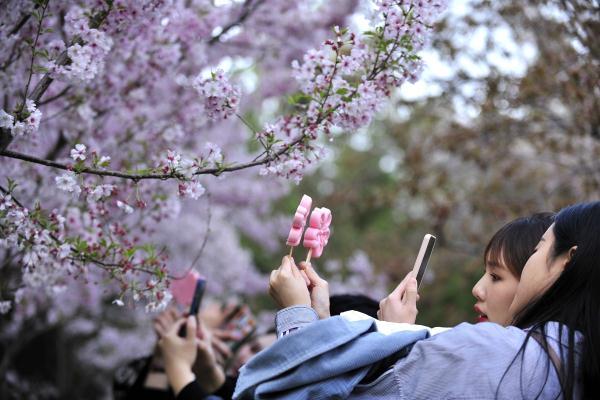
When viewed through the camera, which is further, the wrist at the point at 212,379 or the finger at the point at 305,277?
the wrist at the point at 212,379

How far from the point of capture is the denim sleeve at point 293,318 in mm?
1621

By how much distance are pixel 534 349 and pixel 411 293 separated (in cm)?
40

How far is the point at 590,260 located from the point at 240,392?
811mm

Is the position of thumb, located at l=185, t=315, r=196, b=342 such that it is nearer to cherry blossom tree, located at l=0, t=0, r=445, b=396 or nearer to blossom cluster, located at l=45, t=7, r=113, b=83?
cherry blossom tree, located at l=0, t=0, r=445, b=396

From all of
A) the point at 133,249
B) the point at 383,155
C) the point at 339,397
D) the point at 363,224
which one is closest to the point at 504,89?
the point at 133,249

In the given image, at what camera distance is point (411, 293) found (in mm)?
1796

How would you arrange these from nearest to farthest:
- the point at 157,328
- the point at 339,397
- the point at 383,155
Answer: the point at 339,397 → the point at 157,328 → the point at 383,155

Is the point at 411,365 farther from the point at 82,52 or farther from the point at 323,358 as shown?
the point at 82,52

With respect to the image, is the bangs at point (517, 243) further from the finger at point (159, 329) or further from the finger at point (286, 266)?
the finger at point (159, 329)

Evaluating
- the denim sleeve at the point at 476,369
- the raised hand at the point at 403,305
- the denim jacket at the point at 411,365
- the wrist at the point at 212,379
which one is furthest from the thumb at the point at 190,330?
the denim sleeve at the point at 476,369

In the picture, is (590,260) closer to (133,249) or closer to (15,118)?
(133,249)

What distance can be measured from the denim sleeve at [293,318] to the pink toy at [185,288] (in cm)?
115

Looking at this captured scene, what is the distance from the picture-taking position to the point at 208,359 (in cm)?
275

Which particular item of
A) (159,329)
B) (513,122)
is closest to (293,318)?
(159,329)
